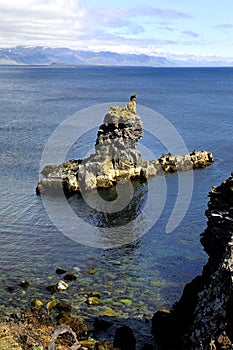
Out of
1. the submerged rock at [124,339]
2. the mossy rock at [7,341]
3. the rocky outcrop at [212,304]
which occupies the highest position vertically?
the rocky outcrop at [212,304]

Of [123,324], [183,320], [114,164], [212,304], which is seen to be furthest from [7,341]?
[114,164]

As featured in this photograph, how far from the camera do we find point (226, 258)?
25.1 meters

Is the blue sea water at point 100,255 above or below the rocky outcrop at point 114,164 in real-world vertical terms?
below

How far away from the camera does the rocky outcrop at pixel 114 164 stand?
7262 cm

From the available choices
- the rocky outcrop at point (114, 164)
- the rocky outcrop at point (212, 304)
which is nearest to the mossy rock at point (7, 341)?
the rocky outcrop at point (212, 304)

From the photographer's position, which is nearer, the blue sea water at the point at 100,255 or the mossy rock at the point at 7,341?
the mossy rock at the point at 7,341

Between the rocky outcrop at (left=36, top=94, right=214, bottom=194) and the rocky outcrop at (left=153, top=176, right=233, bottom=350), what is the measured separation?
39558 millimetres

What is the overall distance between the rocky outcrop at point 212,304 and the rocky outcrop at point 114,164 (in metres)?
39.6

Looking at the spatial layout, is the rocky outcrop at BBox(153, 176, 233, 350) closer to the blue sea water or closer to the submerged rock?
the submerged rock

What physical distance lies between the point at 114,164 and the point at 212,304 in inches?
2152

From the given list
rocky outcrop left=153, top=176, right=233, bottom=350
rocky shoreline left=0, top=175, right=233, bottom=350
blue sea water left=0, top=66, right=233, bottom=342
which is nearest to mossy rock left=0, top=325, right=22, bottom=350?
rocky shoreline left=0, top=175, right=233, bottom=350

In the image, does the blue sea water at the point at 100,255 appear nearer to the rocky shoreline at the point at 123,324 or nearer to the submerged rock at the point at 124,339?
the rocky shoreline at the point at 123,324

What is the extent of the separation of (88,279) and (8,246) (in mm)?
12317

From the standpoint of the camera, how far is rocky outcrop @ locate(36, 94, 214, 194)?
72.6 metres
